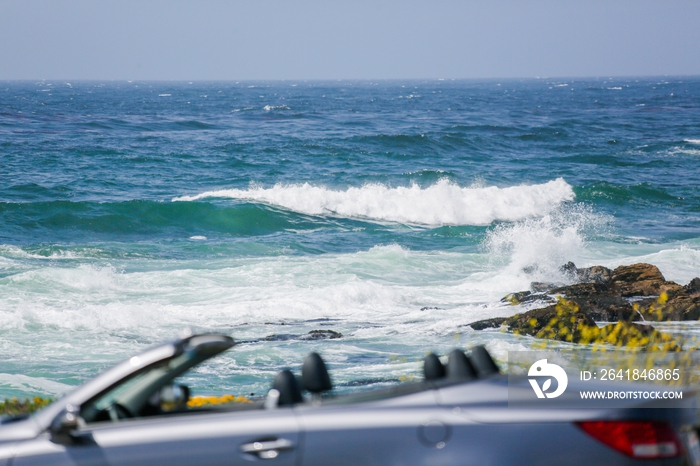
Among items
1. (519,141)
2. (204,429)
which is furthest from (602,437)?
(519,141)

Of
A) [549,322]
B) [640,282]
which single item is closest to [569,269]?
[640,282]

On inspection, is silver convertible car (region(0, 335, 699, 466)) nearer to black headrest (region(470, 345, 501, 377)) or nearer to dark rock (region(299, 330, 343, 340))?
black headrest (region(470, 345, 501, 377))

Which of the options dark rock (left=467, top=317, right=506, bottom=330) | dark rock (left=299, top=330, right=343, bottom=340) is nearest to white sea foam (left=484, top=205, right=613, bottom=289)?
dark rock (left=467, top=317, right=506, bottom=330)

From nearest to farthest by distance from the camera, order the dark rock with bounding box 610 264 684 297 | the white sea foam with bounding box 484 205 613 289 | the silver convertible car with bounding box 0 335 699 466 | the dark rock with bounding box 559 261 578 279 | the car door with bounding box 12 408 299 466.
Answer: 1. the silver convertible car with bounding box 0 335 699 466
2. the car door with bounding box 12 408 299 466
3. the dark rock with bounding box 610 264 684 297
4. the dark rock with bounding box 559 261 578 279
5. the white sea foam with bounding box 484 205 613 289

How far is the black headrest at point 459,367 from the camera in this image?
354 cm

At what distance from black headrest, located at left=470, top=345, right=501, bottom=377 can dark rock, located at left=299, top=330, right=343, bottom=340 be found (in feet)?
29.7

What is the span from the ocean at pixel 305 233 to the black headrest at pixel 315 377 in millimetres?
4746

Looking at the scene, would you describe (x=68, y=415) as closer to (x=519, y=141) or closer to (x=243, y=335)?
(x=243, y=335)

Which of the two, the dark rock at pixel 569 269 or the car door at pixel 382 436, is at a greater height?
the car door at pixel 382 436

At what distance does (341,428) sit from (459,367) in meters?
0.70

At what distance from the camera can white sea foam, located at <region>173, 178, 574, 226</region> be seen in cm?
2892

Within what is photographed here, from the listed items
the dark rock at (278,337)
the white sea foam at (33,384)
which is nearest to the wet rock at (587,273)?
the dark rock at (278,337)

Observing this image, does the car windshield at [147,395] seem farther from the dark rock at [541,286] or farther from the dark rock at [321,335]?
the dark rock at [541,286]

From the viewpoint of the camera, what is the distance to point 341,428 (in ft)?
10.3
